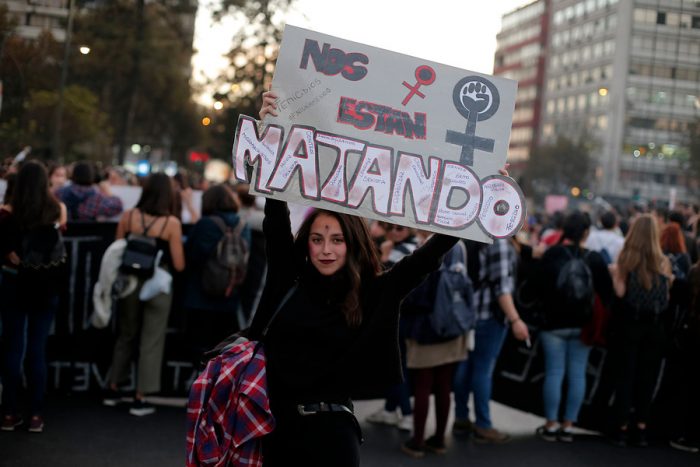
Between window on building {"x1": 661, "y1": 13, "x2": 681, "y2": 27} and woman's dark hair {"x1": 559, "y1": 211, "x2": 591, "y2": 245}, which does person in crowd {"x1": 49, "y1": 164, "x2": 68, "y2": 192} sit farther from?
window on building {"x1": 661, "y1": 13, "x2": 681, "y2": 27}

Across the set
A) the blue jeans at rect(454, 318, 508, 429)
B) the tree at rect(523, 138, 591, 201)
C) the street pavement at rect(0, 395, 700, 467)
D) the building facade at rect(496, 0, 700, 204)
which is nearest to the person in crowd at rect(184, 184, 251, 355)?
the street pavement at rect(0, 395, 700, 467)

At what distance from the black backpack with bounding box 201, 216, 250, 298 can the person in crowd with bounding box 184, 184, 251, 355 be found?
0.12 feet

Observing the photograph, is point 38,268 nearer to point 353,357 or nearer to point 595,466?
point 353,357

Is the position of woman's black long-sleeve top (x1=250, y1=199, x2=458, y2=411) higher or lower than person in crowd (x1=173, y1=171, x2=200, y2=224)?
lower

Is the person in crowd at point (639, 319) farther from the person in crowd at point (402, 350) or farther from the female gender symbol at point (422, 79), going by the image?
the female gender symbol at point (422, 79)

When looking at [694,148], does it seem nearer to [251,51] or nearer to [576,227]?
[251,51]

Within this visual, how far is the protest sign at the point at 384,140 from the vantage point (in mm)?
3852

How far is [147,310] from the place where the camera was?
737 centimetres

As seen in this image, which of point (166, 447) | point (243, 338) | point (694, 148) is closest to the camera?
point (243, 338)

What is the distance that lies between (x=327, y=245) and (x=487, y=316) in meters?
3.83

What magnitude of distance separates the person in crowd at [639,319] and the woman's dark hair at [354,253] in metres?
4.24

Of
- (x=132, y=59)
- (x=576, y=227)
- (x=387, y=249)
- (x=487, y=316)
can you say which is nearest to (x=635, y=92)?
(x=132, y=59)

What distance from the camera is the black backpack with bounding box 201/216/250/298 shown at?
7.48 m

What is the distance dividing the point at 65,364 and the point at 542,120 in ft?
376
